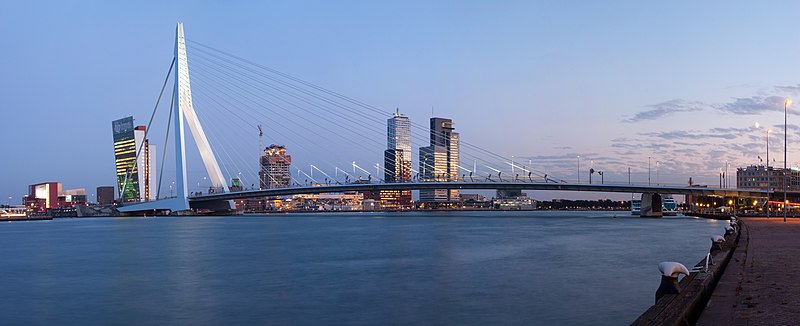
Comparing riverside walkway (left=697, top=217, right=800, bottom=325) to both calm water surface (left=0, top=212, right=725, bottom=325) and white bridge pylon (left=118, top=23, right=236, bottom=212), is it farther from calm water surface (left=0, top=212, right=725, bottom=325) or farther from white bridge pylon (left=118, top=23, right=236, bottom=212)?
white bridge pylon (left=118, top=23, right=236, bottom=212)

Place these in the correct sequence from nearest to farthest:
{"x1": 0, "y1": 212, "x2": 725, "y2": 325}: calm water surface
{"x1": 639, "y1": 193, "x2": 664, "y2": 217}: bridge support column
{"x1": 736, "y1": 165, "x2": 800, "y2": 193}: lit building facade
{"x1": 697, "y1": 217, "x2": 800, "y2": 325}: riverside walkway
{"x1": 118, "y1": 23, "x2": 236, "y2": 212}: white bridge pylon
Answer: {"x1": 697, "y1": 217, "x2": 800, "y2": 325}: riverside walkway
{"x1": 0, "y1": 212, "x2": 725, "y2": 325}: calm water surface
{"x1": 118, "y1": 23, "x2": 236, "y2": 212}: white bridge pylon
{"x1": 639, "y1": 193, "x2": 664, "y2": 217}: bridge support column
{"x1": 736, "y1": 165, "x2": 800, "y2": 193}: lit building facade

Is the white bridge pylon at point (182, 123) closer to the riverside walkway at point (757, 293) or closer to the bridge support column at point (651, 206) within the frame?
the bridge support column at point (651, 206)

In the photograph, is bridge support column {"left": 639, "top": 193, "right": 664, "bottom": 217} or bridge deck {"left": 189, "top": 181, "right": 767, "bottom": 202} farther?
bridge support column {"left": 639, "top": 193, "right": 664, "bottom": 217}

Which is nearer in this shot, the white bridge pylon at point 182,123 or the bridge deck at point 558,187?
the white bridge pylon at point 182,123

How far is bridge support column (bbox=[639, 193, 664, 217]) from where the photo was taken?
103431 millimetres

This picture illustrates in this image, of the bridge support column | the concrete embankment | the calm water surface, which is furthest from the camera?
the bridge support column

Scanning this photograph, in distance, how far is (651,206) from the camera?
103562 millimetres

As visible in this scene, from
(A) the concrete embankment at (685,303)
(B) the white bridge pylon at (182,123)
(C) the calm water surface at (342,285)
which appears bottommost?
(C) the calm water surface at (342,285)

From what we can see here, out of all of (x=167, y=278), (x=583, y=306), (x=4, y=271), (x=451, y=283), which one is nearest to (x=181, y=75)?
(x=4, y=271)

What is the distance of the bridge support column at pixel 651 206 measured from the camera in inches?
Answer: 4072

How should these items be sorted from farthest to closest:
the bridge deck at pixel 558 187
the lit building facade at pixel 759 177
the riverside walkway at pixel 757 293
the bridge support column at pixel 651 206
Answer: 1. the lit building facade at pixel 759 177
2. the bridge support column at pixel 651 206
3. the bridge deck at pixel 558 187
4. the riverside walkway at pixel 757 293

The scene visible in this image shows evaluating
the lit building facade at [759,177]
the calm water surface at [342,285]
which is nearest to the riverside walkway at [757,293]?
the calm water surface at [342,285]

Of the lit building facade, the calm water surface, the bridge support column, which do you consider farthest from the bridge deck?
the lit building facade

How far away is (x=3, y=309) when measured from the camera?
57.1 ft
